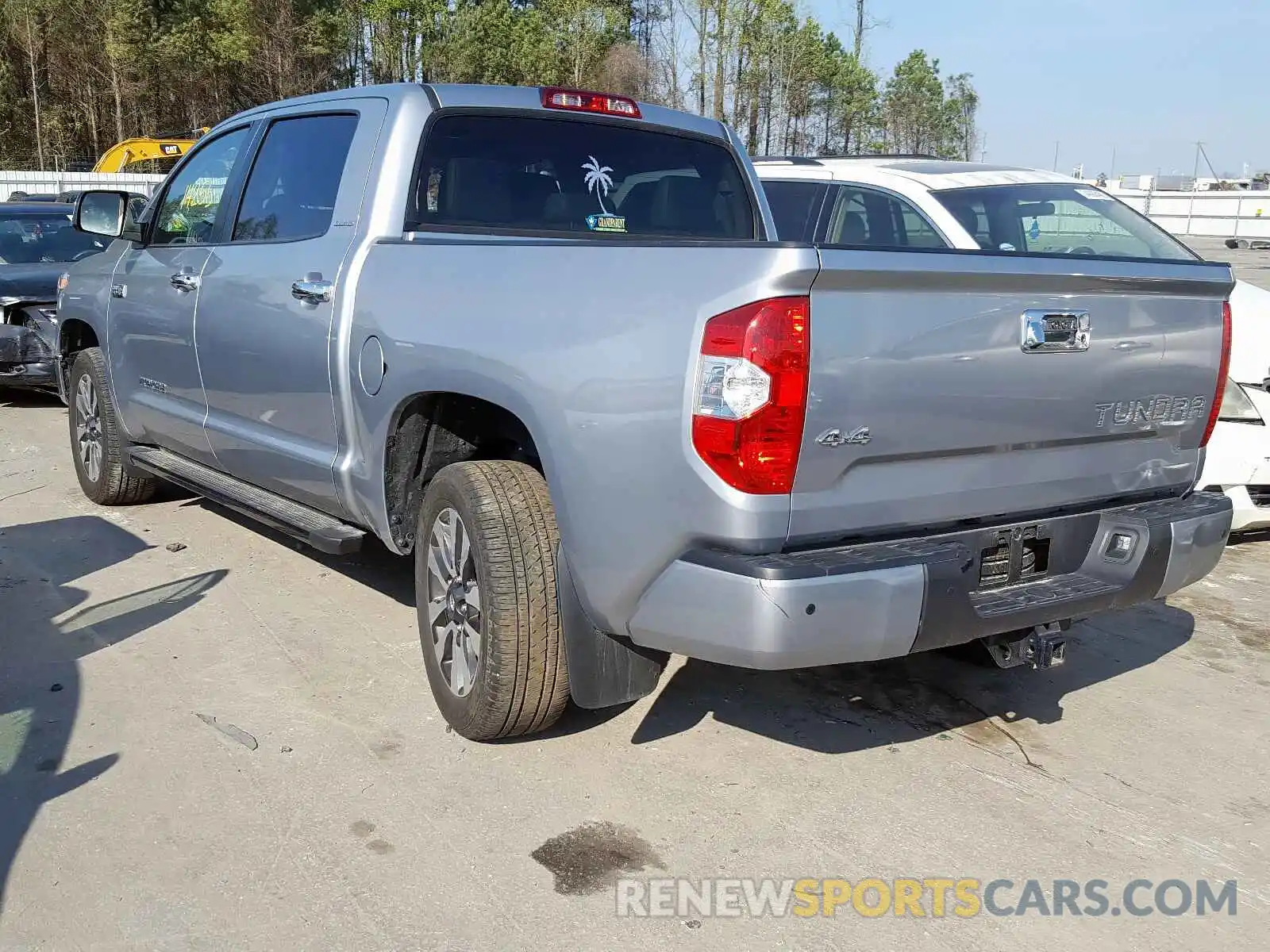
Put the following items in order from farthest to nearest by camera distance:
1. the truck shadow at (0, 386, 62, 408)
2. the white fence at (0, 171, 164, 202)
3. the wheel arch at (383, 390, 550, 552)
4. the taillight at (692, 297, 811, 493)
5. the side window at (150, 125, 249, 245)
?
the white fence at (0, 171, 164, 202)
the truck shadow at (0, 386, 62, 408)
the side window at (150, 125, 249, 245)
the wheel arch at (383, 390, 550, 552)
the taillight at (692, 297, 811, 493)

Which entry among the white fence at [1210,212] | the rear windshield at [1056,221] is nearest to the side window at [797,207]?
the rear windshield at [1056,221]

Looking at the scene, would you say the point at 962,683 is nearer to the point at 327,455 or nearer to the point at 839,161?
the point at 327,455

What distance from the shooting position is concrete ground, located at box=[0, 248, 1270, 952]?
111 inches

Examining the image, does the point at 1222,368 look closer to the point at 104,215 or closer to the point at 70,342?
the point at 104,215

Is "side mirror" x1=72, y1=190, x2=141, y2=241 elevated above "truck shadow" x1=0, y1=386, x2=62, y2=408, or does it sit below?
above

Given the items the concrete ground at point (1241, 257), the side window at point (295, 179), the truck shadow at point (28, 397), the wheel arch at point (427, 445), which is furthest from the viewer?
the concrete ground at point (1241, 257)

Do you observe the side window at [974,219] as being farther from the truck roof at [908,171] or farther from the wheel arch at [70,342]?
the wheel arch at [70,342]

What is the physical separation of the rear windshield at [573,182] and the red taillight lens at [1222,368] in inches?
74.6

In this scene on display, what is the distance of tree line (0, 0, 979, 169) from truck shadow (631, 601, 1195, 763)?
116 ft

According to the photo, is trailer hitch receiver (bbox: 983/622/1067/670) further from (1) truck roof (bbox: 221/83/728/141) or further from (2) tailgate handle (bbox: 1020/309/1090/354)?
(1) truck roof (bbox: 221/83/728/141)

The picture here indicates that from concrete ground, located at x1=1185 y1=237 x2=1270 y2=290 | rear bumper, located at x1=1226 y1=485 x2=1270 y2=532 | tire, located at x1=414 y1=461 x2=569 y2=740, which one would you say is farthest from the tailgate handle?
concrete ground, located at x1=1185 y1=237 x2=1270 y2=290

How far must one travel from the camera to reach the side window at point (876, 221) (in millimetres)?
6538

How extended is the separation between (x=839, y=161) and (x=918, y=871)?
5213mm

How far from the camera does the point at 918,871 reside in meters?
3.03
